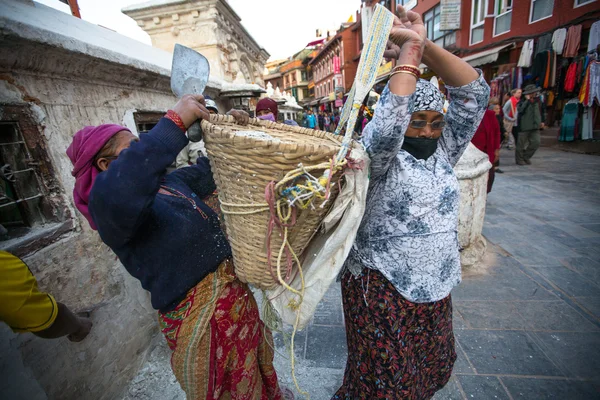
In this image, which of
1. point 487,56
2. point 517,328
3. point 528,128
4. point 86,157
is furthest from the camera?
point 487,56


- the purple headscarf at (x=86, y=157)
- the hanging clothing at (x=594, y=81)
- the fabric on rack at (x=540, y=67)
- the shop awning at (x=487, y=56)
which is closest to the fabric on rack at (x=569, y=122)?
the hanging clothing at (x=594, y=81)

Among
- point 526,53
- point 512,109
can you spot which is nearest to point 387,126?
point 512,109

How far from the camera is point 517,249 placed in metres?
3.46

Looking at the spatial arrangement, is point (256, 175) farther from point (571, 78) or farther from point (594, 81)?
point (571, 78)

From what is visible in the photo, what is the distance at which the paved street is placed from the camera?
186 cm

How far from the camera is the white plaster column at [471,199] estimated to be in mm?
2928

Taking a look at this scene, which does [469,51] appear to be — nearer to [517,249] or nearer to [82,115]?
[517,249]

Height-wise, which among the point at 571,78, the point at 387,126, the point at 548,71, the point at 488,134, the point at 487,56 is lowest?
the point at 488,134

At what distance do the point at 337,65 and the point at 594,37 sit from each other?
77.2 feet

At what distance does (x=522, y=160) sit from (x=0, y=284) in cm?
1001

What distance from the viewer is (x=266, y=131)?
3.41 ft

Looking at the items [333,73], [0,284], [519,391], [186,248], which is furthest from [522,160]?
→ [333,73]

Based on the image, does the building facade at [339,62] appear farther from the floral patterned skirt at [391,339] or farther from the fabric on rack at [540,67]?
the floral patterned skirt at [391,339]

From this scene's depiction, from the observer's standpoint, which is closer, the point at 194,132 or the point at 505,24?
the point at 194,132
